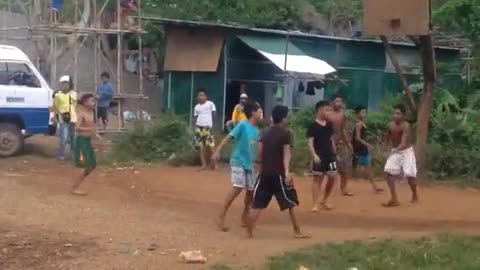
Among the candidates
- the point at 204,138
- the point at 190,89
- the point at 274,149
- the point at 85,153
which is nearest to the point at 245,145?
the point at 274,149

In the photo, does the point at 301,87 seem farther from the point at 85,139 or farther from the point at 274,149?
the point at 274,149

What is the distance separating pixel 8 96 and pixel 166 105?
23.8ft

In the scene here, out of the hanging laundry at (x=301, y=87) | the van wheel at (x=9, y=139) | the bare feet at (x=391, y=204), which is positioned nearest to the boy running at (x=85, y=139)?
the bare feet at (x=391, y=204)

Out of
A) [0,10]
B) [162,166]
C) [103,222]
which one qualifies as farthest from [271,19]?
[103,222]

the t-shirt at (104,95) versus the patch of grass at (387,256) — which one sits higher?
the t-shirt at (104,95)

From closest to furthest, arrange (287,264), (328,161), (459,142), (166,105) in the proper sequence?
(287,264)
(328,161)
(459,142)
(166,105)

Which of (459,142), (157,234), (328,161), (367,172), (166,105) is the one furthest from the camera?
(166,105)

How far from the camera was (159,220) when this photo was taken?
437 inches

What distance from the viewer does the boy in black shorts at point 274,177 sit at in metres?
9.92

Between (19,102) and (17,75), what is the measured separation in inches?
20.4

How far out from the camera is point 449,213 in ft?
41.2

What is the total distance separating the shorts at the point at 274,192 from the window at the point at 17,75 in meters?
9.29

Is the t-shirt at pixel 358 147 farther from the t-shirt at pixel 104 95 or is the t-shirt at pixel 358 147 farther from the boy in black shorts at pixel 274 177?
the t-shirt at pixel 104 95

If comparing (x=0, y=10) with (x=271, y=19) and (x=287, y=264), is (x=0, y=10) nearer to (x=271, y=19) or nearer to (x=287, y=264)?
(x=271, y=19)
